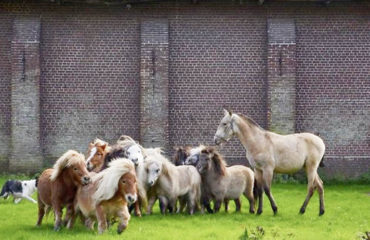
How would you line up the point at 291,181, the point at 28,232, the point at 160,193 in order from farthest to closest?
the point at 291,181, the point at 160,193, the point at 28,232

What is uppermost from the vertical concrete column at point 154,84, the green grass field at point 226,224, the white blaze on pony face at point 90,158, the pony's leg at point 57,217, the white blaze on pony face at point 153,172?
the vertical concrete column at point 154,84

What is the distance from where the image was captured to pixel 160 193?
1435 centimetres

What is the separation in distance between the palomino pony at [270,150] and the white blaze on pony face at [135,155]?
181 centimetres

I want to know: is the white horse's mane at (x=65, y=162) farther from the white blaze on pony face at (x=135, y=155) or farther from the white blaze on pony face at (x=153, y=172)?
the white blaze on pony face at (x=153, y=172)

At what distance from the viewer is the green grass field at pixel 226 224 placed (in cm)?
1139

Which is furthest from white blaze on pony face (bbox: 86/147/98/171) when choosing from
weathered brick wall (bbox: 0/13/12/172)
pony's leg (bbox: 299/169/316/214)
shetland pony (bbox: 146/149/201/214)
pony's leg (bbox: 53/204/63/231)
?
weathered brick wall (bbox: 0/13/12/172)

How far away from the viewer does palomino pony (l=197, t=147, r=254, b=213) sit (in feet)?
48.3

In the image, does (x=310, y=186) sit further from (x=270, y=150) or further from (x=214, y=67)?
(x=214, y=67)

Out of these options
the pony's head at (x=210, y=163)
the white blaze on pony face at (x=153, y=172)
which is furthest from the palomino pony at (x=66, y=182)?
the pony's head at (x=210, y=163)

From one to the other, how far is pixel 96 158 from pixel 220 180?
2.63 meters

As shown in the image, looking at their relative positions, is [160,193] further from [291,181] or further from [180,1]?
[180,1]

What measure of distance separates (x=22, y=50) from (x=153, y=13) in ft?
13.7

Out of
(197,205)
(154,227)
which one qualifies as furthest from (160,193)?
Answer: (154,227)

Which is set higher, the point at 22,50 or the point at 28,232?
the point at 22,50
